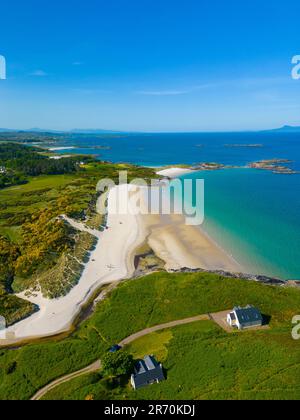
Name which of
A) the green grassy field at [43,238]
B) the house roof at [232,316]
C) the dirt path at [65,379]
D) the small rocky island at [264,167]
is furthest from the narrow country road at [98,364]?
the small rocky island at [264,167]

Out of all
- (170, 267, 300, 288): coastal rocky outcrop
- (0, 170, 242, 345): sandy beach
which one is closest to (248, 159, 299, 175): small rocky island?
(0, 170, 242, 345): sandy beach

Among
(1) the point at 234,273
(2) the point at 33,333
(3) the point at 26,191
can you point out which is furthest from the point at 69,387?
(3) the point at 26,191

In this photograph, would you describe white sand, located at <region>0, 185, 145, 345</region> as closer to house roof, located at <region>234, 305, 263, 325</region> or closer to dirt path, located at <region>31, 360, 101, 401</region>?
dirt path, located at <region>31, 360, 101, 401</region>

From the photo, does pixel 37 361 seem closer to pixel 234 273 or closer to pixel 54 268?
pixel 54 268

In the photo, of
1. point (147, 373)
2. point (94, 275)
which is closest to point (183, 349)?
point (147, 373)

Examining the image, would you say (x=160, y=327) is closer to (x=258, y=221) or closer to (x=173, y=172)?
(x=258, y=221)

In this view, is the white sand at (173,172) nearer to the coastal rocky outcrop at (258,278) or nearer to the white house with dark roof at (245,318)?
the coastal rocky outcrop at (258,278)

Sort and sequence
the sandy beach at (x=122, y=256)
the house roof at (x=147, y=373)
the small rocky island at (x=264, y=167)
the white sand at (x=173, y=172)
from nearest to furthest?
the house roof at (x=147, y=373), the sandy beach at (x=122, y=256), the white sand at (x=173, y=172), the small rocky island at (x=264, y=167)
